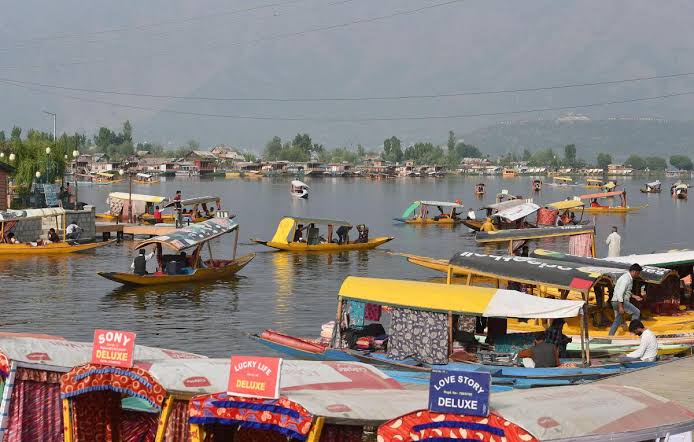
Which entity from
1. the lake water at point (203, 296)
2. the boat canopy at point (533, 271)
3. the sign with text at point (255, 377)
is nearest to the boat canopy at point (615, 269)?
the boat canopy at point (533, 271)

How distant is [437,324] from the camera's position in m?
19.9

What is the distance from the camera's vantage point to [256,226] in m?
73.1

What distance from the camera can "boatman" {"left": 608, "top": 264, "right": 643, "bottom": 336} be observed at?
22691 mm

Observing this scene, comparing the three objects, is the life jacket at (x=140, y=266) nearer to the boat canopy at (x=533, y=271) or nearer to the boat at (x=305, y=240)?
the boat at (x=305, y=240)

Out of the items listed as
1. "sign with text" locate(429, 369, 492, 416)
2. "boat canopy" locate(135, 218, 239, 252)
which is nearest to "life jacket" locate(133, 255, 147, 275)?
"boat canopy" locate(135, 218, 239, 252)

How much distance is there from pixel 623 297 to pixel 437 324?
5343mm

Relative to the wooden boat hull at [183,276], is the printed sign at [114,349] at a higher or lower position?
higher

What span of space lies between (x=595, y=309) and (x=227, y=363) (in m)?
12.8

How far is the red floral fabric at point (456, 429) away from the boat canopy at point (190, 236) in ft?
78.7

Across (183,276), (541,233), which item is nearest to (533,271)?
(541,233)

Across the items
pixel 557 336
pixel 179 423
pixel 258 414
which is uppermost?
pixel 258 414

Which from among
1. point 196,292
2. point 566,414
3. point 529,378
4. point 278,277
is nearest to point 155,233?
point 278,277

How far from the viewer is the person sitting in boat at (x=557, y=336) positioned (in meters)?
20.5

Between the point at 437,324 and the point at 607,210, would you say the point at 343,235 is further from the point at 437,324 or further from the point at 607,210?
the point at 607,210
